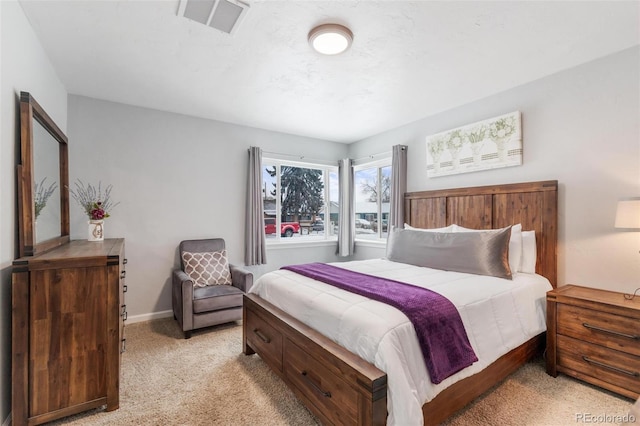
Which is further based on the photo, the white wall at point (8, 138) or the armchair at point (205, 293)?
the armchair at point (205, 293)

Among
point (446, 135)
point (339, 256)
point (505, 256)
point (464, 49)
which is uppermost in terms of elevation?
point (464, 49)

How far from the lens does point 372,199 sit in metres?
4.94

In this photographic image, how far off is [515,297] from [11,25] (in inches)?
148

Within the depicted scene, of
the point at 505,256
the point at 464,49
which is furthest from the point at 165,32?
the point at 505,256

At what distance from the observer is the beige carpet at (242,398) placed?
182 cm

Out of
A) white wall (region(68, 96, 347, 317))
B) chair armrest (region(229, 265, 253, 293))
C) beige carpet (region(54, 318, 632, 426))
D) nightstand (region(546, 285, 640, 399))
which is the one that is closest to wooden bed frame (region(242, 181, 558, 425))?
beige carpet (region(54, 318, 632, 426))

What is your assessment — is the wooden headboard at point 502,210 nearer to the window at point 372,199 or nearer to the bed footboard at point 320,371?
the window at point 372,199

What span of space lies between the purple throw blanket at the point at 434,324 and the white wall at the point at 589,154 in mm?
1661

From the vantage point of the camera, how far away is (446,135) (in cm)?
362

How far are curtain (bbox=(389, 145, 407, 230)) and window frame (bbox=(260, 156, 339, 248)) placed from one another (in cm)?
126

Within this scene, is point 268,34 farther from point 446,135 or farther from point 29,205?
point 446,135

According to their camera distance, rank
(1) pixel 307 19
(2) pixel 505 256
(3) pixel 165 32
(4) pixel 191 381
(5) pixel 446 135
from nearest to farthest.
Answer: (1) pixel 307 19, (3) pixel 165 32, (4) pixel 191 381, (2) pixel 505 256, (5) pixel 446 135

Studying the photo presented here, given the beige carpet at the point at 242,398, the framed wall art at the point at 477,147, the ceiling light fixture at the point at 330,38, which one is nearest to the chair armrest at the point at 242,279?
the beige carpet at the point at 242,398

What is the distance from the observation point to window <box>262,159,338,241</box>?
4602mm
